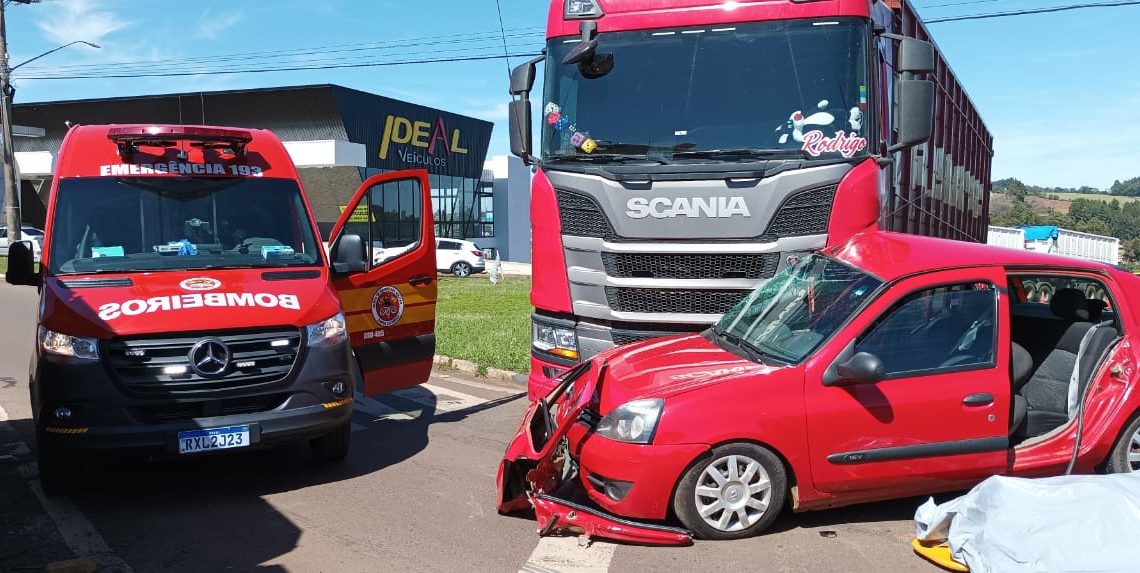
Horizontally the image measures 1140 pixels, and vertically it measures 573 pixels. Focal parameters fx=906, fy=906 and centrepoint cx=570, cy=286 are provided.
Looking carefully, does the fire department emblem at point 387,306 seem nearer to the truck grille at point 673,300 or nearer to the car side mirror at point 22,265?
the truck grille at point 673,300

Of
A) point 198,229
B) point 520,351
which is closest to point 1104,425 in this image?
point 198,229

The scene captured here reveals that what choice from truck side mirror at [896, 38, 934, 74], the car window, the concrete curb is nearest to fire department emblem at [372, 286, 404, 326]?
the concrete curb

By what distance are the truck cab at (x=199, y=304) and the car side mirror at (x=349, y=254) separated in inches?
0.5

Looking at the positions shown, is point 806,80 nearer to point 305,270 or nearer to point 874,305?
point 874,305

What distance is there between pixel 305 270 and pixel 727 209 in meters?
3.02

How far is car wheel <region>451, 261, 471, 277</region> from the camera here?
3324cm

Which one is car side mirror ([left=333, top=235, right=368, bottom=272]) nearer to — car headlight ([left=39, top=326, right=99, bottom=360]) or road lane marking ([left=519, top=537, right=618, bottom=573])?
car headlight ([left=39, top=326, right=99, bottom=360])

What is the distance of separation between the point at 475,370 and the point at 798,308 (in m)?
5.98

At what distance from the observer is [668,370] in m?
5.11

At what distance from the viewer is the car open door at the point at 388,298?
23.3 feet

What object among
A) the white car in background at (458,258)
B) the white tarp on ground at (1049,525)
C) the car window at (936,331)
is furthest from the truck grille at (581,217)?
Answer: the white car in background at (458,258)

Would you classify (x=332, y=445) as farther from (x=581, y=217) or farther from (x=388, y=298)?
(x=581, y=217)

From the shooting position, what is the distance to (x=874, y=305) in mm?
4934

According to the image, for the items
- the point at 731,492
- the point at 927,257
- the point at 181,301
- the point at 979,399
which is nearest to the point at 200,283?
the point at 181,301
